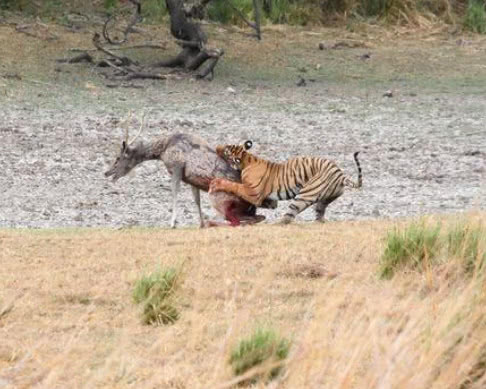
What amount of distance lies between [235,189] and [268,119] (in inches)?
288

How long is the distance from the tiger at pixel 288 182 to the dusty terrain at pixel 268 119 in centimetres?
124

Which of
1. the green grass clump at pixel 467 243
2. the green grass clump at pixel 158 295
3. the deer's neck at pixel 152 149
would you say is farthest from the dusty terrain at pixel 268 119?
the green grass clump at pixel 158 295

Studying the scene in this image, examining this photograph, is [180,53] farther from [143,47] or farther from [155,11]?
[155,11]

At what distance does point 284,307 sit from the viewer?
28.0 feet

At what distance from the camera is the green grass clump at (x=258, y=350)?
664cm

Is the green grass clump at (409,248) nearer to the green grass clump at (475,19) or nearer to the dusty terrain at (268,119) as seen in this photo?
the dusty terrain at (268,119)

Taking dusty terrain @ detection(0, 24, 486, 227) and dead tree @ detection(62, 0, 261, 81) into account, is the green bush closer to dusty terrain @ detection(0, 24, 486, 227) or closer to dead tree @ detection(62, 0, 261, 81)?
dusty terrain @ detection(0, 24, 486, 227)

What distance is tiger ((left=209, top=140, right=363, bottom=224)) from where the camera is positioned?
39.9ft

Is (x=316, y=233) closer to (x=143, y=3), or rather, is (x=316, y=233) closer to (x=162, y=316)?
(x=162, y=316)

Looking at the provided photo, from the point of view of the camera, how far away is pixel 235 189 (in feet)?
39.9

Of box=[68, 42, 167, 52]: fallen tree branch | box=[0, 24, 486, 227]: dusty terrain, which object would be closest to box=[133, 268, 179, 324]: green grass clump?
box=[0, 24, 486, 227]: dusty terrain

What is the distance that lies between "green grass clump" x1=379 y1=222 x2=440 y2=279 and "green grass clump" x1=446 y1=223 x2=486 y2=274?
0.35 feet

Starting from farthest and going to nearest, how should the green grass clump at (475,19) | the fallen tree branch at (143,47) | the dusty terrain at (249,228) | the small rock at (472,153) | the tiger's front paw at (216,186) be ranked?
1. the green grass clump at (475,19)
2. the fallen tree branch at (143,47)
3. the small rock at (472,153)
4. the tiger's front paw at (216,186)
5. the dusty terrain at (249,228)

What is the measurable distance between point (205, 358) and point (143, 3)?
18.7 m
